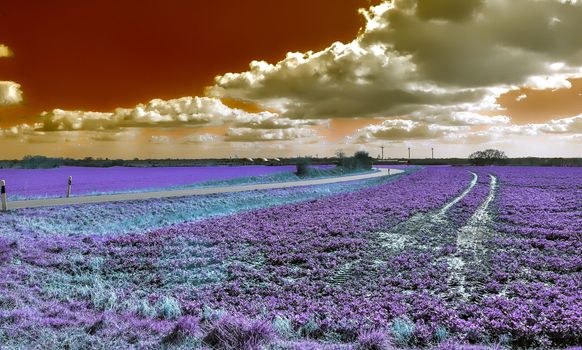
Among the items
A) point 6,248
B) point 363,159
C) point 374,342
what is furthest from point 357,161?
point 374,342

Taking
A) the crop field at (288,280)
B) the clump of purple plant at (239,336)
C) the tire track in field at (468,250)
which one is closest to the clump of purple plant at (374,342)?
the crop field at (288,280)

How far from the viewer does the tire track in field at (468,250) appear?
11328 millimetres

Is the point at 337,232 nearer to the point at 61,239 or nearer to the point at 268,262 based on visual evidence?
the point at 268,262

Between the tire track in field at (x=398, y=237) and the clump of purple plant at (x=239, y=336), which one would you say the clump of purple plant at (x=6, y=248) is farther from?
the tire track in field at (x=398, y=237)

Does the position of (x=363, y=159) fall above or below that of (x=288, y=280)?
above

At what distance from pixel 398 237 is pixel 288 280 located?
7607 mm

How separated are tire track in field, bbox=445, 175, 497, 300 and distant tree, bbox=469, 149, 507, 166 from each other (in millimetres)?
130605

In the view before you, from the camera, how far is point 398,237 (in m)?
17.9

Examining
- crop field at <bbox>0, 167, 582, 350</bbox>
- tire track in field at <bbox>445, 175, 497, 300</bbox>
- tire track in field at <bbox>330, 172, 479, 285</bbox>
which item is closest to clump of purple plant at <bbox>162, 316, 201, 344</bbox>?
crop field at <bbox>0, 167, 582, 350</bbox>

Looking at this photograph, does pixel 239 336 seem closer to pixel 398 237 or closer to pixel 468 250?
pixel 468 250

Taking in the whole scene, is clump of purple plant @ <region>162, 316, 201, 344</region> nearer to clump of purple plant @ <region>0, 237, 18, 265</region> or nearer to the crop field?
the crop field

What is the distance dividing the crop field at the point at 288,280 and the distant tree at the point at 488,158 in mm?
130510

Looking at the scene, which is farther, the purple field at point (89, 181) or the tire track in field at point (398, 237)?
the purple field at point (89, 181)

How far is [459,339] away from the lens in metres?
7.73
